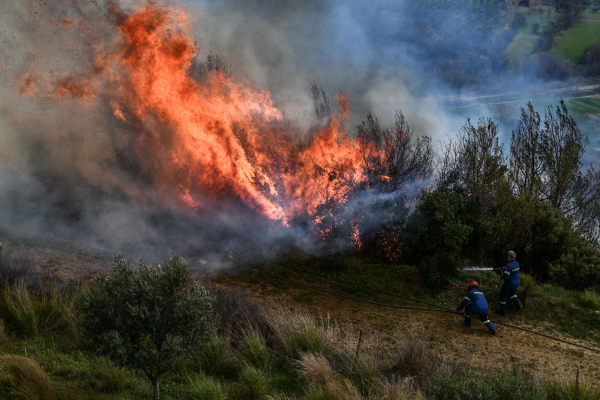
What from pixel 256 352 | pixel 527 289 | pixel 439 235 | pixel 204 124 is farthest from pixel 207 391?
pixel 204 124

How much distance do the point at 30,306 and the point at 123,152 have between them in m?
11.9

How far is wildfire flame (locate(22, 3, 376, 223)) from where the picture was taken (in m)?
16.2

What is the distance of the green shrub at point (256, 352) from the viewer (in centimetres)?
759

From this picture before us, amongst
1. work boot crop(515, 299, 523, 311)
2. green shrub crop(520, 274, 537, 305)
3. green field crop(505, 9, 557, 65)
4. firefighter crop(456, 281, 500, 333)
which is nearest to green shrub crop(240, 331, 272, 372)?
firefighter crop(456, 281, 500, 333)

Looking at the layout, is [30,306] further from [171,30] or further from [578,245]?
[578,245]

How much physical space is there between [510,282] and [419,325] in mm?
2762

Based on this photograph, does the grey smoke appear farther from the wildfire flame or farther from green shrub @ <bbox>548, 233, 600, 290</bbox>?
green shrub @ <bbox>548, 233, 600, 290</bbox>

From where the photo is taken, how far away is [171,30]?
16062 mm

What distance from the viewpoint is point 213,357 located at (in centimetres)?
750

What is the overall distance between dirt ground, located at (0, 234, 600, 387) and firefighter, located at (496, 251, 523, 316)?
0.50 m

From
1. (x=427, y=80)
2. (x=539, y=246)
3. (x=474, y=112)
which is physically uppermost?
(x=427, y=80)

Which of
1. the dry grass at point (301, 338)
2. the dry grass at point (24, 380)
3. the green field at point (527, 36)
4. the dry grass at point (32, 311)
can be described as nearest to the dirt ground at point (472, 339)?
the dry grass at point (301, 338)

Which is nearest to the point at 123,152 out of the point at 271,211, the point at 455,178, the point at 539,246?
the point at 271,211

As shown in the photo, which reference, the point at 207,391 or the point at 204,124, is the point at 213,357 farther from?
the point at 204,124
